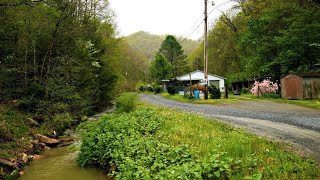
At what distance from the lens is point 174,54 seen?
2800 inches

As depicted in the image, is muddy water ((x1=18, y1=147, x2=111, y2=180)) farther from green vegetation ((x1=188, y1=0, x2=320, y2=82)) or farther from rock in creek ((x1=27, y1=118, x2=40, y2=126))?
green vegetation ((x1=188, y1=0, x2=320, y2=82))

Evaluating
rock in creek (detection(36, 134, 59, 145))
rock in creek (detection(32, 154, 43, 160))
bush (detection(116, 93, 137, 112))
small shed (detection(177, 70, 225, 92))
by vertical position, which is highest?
small shed (detection(177, 70, 225, 92))

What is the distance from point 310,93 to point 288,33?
6.76 meters

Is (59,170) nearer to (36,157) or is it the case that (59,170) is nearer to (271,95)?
(36,157)

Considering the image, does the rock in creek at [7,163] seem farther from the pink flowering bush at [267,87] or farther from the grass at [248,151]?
the pink flowering bush at [267,87]

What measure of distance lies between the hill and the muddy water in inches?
3975

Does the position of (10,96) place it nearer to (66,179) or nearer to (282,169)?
(66,179)

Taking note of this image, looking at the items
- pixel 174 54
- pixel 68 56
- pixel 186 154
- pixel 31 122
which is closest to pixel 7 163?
pixel 31 122

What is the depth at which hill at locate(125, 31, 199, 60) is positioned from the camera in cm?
11464

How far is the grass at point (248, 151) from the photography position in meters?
4.95

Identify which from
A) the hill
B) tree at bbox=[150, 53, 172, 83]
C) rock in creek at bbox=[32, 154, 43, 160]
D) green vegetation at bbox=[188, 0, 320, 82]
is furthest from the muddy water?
the hill

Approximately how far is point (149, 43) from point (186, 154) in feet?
394

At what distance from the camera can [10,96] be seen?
54.4 ft

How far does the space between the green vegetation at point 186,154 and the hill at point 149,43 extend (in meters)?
102
